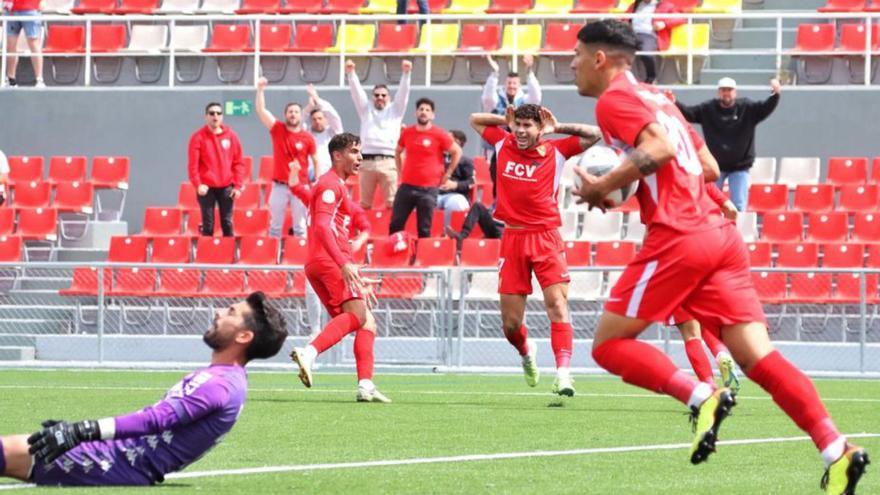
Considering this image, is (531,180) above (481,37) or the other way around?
the other way around

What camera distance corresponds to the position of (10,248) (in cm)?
2355

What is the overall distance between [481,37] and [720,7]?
3645 millimetres

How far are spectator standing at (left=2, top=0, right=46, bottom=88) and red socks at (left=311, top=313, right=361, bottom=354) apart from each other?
1450cm

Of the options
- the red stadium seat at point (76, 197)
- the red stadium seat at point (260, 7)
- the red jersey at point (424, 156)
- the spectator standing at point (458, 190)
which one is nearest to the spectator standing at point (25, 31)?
the red stadium seat at point (76, 197)

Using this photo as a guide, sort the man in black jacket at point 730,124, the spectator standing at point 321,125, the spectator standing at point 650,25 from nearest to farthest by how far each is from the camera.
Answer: the man in black jacket at point 730,124, the spectator standing at point 321,125, the spectator standing at point 650,25

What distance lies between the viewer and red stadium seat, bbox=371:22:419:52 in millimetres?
26438

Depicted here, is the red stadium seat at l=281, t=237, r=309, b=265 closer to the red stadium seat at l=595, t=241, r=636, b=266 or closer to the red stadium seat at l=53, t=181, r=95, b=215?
the red stadium seat at l=595, t=241, r=636, b=266

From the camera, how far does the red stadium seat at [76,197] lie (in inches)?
974

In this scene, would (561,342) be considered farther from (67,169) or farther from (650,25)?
(67,169)

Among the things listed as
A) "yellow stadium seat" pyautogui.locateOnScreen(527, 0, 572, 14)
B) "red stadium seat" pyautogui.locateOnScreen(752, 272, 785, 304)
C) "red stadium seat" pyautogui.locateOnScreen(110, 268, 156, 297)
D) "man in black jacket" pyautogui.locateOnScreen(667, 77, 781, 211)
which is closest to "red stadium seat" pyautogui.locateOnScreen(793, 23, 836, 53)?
"yellow stadium seat" pyautogui.locateOnScreen(527, 0, 572, 14)

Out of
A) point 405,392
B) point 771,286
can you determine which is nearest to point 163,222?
point 771,286

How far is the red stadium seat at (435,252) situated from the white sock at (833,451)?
1463cm

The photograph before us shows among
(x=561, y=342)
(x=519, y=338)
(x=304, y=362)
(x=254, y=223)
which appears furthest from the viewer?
(x=254, y=223)

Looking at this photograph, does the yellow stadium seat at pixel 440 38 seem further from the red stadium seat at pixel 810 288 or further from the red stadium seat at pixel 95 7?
the red stadium seat at pixel 810 288
